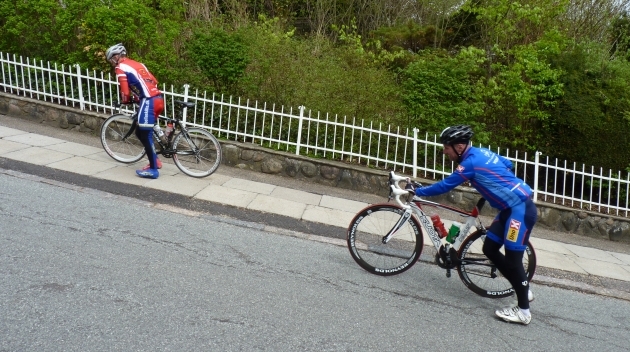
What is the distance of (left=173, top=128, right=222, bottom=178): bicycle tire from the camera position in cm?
747

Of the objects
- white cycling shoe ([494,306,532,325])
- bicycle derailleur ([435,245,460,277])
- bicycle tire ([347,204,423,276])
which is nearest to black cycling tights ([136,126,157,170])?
bicycle tire ([347,204,423,276])

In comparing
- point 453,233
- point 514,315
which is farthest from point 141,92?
point 514,315

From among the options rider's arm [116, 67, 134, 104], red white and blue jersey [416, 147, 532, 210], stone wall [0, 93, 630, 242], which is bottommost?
stone wall [0, 93, 630, 242]

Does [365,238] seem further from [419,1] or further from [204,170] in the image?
[419,1]

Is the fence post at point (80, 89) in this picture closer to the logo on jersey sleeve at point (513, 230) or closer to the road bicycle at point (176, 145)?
the road bicycle at point (176, 145)

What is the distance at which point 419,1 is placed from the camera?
56.4 feet

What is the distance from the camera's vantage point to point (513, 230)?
14.8ft

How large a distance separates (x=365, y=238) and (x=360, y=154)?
10.9 ft

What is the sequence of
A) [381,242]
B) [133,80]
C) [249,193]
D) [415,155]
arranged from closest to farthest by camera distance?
1. [381,242]
2. [133,80]
3. [249,193]
4. [415,155]

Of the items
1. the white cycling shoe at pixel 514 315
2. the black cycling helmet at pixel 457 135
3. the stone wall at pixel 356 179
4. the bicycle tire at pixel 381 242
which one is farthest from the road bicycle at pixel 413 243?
the stone wall at pixel 356 179

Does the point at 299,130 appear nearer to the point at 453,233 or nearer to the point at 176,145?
the point at 176,145

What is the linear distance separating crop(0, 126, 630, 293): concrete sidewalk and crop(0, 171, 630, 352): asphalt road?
33.1 inches

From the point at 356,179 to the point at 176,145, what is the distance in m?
2.83

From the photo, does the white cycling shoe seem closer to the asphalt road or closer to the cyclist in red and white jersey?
the asphalt road
